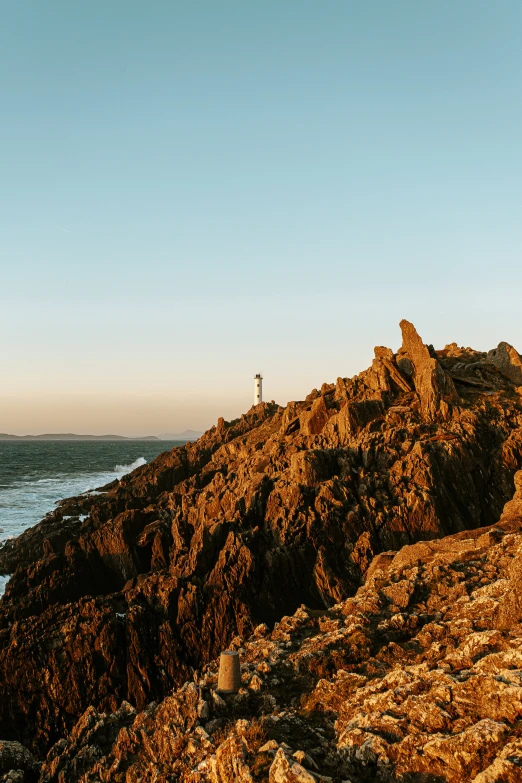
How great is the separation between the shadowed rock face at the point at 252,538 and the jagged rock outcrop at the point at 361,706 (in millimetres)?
7622

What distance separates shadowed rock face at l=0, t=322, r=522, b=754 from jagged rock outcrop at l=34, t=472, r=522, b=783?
7.62 m

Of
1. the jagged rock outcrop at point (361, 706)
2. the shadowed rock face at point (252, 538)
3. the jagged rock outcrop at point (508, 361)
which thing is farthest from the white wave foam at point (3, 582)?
the jagged rock outcrop at point (508, 361)

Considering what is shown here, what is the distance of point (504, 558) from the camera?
15789 mm

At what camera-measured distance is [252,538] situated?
2638 centimetres

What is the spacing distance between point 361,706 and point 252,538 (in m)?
16.5

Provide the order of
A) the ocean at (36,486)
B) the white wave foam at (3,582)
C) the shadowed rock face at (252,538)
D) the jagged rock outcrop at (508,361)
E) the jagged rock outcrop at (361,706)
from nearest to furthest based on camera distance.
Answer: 1. the jagged rock outcrop at (361,706)
2. the shadowed rock face at (252,538)
3. the white wave foam at (3,582)
4. the jagged rock outcrop at (508,361)
5. the ocean at (36,486)

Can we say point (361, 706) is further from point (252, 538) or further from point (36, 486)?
point (36, 486)

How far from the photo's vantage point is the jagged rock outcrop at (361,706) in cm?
830

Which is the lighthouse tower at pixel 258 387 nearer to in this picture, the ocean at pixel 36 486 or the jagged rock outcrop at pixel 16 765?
the ocean at pixel 36 486

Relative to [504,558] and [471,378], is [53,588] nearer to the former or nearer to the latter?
[504,558]

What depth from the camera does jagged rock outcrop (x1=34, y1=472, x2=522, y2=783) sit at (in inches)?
327

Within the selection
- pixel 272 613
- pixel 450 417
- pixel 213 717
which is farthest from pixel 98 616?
pixel 450 417

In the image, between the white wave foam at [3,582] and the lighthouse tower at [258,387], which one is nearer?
the white wave foam at [3,582]

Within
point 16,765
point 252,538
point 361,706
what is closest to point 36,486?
point 252,538
